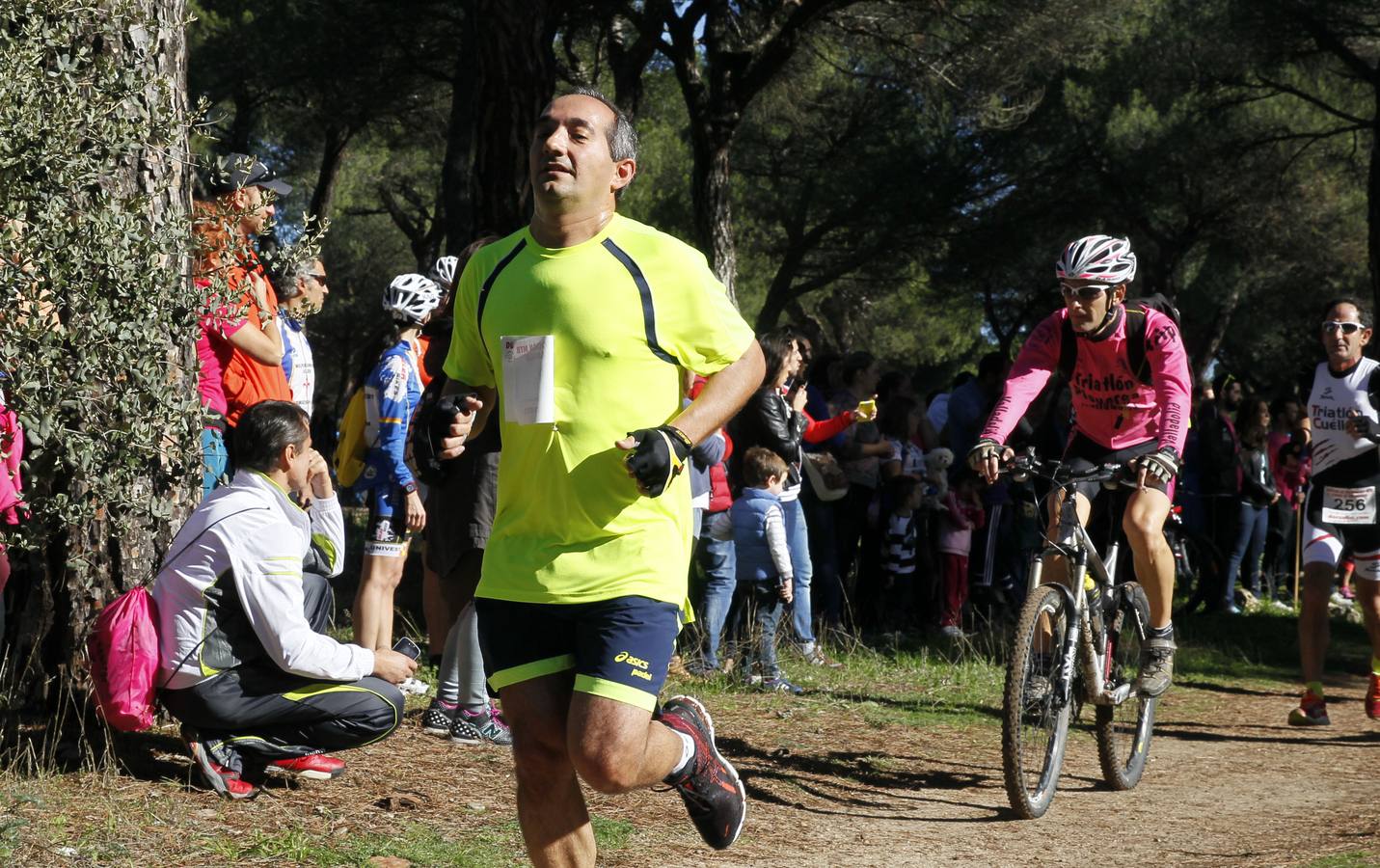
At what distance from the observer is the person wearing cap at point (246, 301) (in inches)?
217

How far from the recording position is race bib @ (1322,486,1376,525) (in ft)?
26.3

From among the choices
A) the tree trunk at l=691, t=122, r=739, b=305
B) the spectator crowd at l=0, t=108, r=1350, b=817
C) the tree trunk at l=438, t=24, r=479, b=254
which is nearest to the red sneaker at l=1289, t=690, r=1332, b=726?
the spectator crowd at l=0, t=108, r=1350, b=817

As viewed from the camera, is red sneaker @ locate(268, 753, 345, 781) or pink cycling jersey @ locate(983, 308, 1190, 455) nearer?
red sneaker @ locate(268, 753, 345, 781)

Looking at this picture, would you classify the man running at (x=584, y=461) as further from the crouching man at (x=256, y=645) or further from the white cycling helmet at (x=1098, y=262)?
the white cycling helmet at (x=1098, y=262)

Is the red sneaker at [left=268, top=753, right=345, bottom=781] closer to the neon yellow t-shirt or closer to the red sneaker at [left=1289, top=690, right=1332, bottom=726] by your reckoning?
the neon yellow t-shirt

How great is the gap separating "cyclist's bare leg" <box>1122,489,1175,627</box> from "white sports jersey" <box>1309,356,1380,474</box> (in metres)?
2.20

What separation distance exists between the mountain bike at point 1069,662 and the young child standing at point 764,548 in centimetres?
198

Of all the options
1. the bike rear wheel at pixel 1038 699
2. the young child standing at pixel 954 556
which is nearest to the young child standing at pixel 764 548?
the bike rear wheel at pixel 1038 699

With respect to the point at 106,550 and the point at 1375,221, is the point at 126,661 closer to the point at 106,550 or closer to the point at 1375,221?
the point at 106,550

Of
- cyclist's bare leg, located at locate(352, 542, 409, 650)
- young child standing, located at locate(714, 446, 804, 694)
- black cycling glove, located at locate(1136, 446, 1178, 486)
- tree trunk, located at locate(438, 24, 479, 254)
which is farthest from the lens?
tree trunk, located at locate(438, 24, 479, 254)

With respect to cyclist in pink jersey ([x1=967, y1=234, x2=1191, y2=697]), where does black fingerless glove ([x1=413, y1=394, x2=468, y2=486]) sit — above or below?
below

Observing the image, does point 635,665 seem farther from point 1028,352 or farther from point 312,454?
point 1028,352

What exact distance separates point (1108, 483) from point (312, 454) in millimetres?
3103

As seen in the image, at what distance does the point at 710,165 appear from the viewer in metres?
14.0
